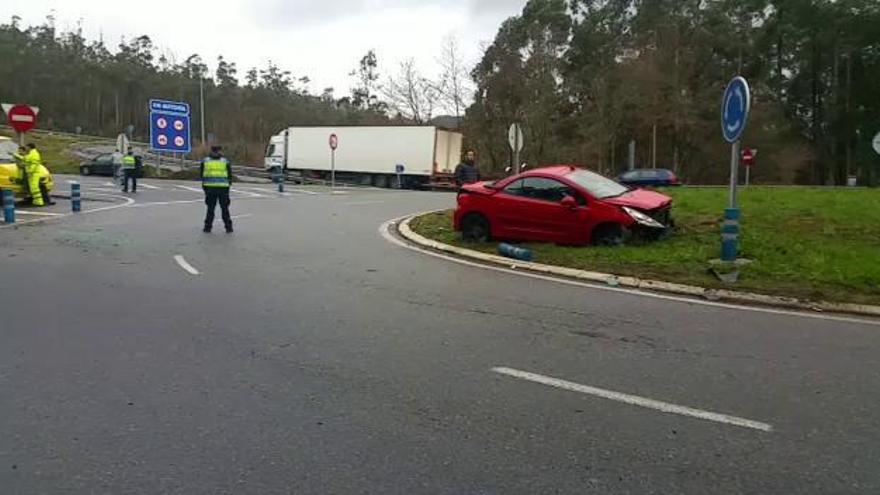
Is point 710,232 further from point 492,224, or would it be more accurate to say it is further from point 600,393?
point 600,393

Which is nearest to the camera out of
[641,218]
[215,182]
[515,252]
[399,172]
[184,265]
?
[184,265]

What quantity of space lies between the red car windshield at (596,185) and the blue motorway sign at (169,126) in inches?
1092

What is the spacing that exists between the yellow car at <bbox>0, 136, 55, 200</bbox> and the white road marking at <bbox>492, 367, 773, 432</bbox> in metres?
18.4

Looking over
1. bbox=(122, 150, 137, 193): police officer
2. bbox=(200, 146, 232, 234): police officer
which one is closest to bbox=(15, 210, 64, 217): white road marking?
bbox=(200, 146, 232, 234): police officer

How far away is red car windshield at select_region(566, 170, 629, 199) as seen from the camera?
12945mm

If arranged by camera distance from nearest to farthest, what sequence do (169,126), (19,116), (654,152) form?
(19,116) → (169,126) → (654,152)

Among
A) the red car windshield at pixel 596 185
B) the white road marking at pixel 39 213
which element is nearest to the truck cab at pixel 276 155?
the white road marking at pixel 39 213

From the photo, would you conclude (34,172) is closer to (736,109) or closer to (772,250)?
(736,109)

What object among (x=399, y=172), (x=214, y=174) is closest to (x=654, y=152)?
(x=399, y=172)

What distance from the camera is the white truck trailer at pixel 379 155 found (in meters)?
41.3

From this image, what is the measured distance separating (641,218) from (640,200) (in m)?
0.56

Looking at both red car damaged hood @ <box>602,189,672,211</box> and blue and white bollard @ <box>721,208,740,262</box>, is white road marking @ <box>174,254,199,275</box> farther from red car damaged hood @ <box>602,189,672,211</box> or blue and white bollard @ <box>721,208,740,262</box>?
blue and white bollard @ <box>721,208,740,262</box>

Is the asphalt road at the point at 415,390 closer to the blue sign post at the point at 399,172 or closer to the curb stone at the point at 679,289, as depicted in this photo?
the curb stone at the point at 679,289

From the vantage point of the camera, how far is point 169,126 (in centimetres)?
3700
